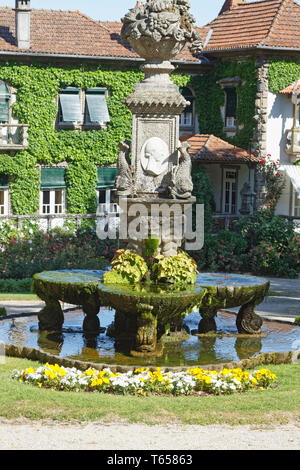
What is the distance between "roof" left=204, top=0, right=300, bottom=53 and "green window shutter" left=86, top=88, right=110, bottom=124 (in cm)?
455

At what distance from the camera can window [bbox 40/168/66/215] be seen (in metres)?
32.0

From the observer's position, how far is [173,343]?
591 inches

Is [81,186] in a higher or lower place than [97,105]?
lower

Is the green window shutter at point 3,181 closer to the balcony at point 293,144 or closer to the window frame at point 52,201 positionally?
the window frame at point 52,201

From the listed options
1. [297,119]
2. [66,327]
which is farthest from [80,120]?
[66,327]

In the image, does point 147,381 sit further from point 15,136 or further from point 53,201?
point 53,201

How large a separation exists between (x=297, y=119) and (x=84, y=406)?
23775mm

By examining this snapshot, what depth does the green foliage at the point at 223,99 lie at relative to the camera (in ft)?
107

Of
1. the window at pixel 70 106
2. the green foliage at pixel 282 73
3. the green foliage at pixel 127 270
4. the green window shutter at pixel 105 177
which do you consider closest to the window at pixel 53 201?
the green window shutter at pixel 105 177

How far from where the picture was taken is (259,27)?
3297cm

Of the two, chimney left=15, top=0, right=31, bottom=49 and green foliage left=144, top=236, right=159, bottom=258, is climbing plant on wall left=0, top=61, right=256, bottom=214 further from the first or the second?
green foliage left=144, top=236, right=159, bottom=258

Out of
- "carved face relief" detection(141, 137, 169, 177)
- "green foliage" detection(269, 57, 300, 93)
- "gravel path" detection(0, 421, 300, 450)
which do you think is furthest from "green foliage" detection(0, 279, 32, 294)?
"green foliage" detection(269, 57, 300, 93)

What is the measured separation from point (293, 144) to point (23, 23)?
10.9 m

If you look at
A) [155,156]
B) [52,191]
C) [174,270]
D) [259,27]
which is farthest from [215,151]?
[174,270]
